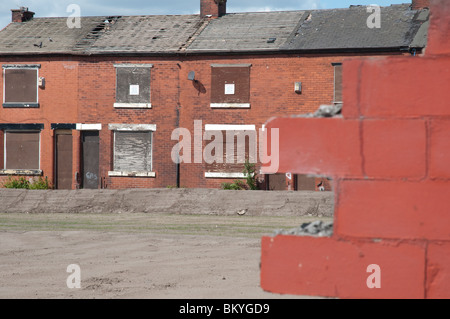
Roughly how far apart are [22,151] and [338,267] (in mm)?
28825

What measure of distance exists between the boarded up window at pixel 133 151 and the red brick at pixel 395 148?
26696mm

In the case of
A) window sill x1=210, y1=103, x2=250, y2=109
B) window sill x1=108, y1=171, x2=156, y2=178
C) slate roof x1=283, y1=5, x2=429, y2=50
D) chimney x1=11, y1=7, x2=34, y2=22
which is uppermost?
chimney x1=11, y1=7, x2=34, y2=22

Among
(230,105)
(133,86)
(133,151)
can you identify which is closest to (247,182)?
(230,105)

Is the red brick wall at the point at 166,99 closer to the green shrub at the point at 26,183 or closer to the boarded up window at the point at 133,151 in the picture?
the boarded up window at the point at 133,151

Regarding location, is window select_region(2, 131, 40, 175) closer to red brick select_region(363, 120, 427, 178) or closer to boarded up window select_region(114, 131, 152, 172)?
boarded up window select_region(114, 131, 152, 172)

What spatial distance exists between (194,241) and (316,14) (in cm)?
1921

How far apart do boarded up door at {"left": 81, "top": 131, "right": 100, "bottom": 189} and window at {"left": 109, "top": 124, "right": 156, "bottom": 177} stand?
846 mm

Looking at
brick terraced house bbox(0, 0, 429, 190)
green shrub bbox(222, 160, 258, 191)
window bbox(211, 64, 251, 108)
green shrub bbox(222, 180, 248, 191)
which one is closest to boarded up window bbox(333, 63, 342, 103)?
brick terraced house bbox(0, 0, 429, 190)

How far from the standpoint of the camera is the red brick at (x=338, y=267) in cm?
279

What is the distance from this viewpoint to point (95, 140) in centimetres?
2991

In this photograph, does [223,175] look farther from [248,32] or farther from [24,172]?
[24,172]

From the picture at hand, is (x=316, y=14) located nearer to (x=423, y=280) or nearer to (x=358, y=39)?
(x=358, y=39)

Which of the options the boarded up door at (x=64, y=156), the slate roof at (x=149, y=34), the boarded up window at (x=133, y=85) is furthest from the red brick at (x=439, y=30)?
the boarded up door at (x=64, y=156)

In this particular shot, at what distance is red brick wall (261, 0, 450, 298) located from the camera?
276cm
